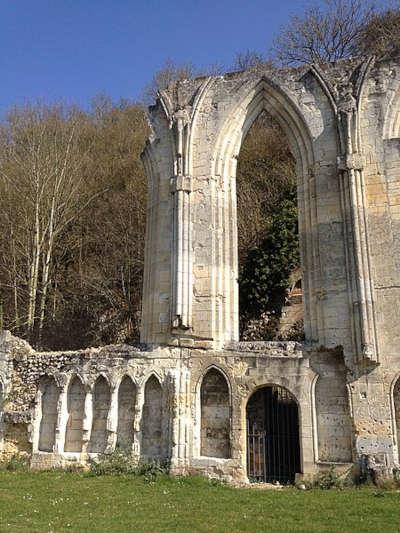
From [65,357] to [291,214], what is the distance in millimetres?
8913

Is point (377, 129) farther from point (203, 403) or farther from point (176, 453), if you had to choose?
point (176, 453)

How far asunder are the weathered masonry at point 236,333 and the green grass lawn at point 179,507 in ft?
3.72

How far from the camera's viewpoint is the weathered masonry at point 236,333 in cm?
970

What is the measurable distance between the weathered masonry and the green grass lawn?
113cm

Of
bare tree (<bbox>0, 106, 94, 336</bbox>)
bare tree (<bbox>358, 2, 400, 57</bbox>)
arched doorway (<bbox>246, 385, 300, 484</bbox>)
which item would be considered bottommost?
arched doorway (<bbox>246, 385, 300, 484</bbox>)

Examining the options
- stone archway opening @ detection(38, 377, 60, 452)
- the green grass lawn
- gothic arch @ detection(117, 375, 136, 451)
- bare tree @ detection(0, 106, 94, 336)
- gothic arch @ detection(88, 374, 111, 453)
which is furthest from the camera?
bare tree @ detection(0, 106, 94, 336)

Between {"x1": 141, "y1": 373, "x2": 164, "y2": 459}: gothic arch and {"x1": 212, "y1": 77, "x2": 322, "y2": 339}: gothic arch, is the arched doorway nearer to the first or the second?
{"x1": 212, "y1": 77, "x2": 322, "y2": 339}: gothic arch

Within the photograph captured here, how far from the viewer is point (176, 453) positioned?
979cm

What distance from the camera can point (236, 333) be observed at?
10969 mm

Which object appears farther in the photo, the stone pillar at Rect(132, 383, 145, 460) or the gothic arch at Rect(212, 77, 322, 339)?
the gothic arch at Rect(212, 77, 322, 339)

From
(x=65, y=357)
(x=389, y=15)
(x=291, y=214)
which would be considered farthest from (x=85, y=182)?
(x=389, y=15)

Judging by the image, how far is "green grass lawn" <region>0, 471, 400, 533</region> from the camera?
618 centimetres

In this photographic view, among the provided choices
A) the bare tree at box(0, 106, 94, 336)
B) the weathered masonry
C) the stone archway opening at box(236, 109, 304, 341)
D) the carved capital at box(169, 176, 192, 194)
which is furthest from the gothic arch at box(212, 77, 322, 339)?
the bare tree at box(0, 106, 94, 336)

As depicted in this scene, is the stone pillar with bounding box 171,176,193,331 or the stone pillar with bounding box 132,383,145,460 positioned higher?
the stone pillar with bounding box 171,176,193,331
